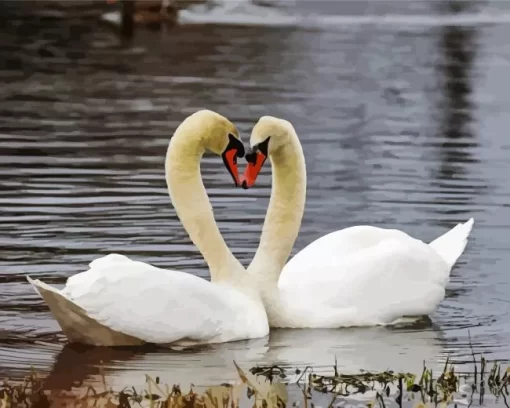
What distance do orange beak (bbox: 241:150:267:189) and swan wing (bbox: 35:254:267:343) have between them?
2.30 feet

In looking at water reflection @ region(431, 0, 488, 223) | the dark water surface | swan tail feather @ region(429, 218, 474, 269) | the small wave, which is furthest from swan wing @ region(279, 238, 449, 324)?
the small wave

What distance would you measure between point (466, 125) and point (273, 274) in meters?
10.8

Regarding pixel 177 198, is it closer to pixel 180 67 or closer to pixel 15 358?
pixel 15 358

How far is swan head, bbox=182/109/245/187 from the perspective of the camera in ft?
30.2

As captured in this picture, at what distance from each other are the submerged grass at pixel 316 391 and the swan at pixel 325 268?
1204 millimetres

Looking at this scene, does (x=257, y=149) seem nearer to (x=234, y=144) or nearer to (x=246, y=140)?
(x=234, y=144)

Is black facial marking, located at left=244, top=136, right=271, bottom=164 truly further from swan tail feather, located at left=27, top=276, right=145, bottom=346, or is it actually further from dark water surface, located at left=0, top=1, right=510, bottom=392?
swan tail feather, located at left=27, top=276, right=145, bottom=346

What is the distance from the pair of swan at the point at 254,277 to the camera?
8.58 metres

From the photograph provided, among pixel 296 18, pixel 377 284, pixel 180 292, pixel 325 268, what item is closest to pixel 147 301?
pixel 180 292

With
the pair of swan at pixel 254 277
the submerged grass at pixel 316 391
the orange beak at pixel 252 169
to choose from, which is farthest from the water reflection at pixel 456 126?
the submerged grass at pixel 316 391

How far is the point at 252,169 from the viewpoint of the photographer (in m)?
9.31

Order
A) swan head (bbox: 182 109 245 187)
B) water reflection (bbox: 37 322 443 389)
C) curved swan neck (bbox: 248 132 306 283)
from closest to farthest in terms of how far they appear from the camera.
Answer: water reflection (bbox: 37 322 443 389) → swan head (bbox: 182 109 245 187) → curved swan neck (bbox: 248 132 306 283)

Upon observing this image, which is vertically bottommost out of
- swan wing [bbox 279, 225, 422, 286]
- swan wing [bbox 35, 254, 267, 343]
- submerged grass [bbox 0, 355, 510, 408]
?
submerged grass [bbox 0, 355, 510, 408]

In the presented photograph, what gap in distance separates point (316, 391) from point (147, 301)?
1.25 meters
